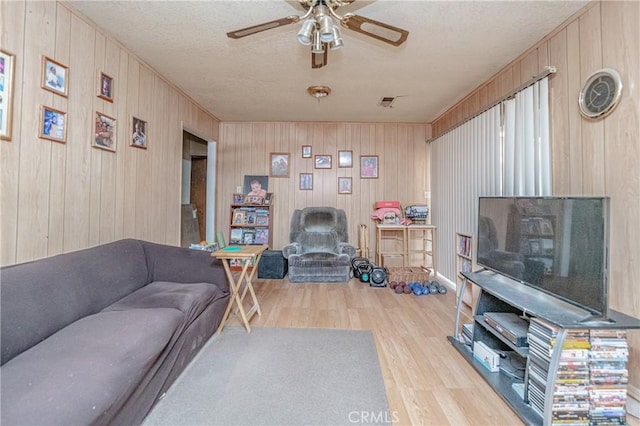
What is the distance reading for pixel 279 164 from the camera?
480cm

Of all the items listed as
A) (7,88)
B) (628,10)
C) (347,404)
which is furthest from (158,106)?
(628,10)

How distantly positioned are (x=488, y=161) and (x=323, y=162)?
262 cm

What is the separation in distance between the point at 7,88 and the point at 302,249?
3.47 meters

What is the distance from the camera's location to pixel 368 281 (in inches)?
156

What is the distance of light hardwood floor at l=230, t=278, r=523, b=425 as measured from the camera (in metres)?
1.54

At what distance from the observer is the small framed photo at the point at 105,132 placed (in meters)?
2.20

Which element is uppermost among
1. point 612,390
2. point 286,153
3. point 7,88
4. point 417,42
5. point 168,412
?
point 417,42

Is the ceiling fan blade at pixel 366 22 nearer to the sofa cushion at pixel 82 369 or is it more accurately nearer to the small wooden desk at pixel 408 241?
the sofa cushion at pixel 82 369

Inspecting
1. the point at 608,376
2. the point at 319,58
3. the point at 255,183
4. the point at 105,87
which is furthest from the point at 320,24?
the point at 255,183

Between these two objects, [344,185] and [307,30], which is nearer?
[307,30]

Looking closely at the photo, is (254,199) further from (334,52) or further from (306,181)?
(334,52)

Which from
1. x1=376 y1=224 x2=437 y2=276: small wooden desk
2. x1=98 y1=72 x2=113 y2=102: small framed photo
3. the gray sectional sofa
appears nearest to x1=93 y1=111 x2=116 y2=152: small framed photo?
x1=98 y1=72 x2=113 y2=102: small framed photo

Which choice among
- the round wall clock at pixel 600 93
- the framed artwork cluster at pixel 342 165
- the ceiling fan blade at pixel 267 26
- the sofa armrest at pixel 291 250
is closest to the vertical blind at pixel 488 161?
the round wall clock at pixel 600 93

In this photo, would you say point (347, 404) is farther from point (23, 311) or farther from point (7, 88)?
point (7, 88)
